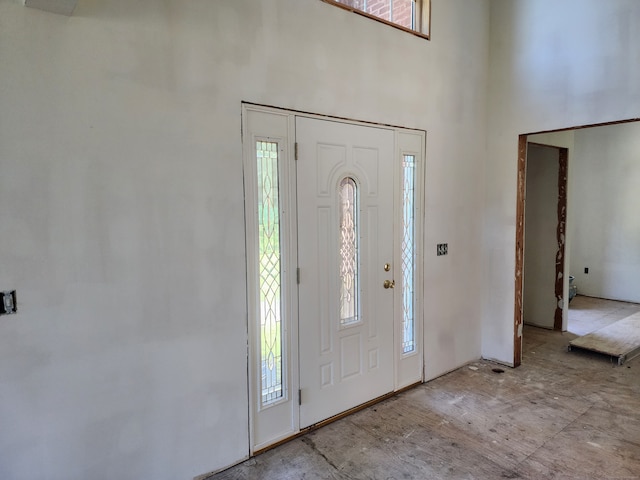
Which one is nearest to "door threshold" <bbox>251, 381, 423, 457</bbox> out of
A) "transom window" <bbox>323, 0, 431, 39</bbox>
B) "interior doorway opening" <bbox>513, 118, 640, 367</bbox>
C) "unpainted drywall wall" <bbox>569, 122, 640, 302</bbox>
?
"transom window" <bbox>323, 0, 431, 39</bbox>

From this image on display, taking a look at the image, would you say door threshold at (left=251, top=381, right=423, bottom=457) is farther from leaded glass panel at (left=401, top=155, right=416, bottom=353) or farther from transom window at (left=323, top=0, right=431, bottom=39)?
transom window at (left=323, top=0, right=431, bottom=39)

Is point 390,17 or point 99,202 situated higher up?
point 390,17

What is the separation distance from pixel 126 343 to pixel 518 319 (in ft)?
11.4

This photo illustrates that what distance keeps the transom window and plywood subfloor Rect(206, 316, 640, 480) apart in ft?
9.68

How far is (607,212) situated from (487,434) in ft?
17.9

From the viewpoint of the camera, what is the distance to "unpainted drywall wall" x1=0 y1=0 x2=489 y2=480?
1789 millimetres

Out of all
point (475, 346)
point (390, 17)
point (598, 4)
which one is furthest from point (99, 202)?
point (598, 4)

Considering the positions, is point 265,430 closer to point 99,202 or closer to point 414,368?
point 414,368

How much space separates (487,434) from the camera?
2.76 metres

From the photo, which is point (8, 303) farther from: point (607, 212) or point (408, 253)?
point (607, 212)

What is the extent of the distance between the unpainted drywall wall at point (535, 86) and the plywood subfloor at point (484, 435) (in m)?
0.71

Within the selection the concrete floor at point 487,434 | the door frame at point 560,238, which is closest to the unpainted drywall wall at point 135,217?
the concrete floor at point 487,434

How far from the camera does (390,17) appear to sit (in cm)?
324

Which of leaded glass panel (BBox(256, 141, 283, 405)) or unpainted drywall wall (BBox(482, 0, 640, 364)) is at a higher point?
unpainted drywall wall (BBox(482, 0, 640, 364))
